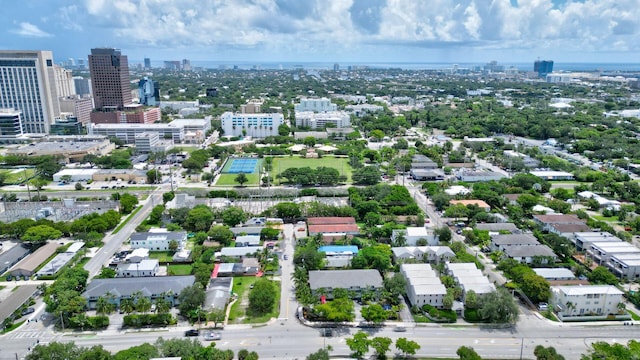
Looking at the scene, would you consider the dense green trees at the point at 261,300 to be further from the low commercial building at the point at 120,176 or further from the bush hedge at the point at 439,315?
the low commercial building at the point at 120,176

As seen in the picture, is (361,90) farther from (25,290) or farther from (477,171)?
(25,290)

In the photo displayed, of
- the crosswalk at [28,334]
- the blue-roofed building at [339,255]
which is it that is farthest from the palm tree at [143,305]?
the blue-roofed building at [339,255]

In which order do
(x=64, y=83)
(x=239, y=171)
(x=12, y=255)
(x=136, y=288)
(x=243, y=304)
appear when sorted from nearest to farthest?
1. (x=136, y=288)
2. (x=243, y=304)
3. (x=12, y=255)
4. (x=239, y=171)
5. (x=64, y=83)

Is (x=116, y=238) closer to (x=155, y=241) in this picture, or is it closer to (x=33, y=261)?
(x=155, y=241)

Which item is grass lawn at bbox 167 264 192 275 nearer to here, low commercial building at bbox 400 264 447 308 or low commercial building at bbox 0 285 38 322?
low commercial building at bbox 0 285 38 322

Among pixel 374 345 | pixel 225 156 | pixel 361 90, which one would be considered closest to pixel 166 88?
pixel 361 90

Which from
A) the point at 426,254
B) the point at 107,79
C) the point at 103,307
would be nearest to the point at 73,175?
the point at 103,307

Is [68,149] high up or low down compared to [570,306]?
up
